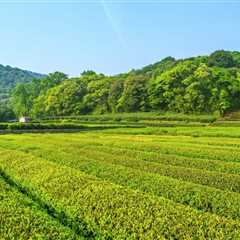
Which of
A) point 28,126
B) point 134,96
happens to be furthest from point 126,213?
point 134,96

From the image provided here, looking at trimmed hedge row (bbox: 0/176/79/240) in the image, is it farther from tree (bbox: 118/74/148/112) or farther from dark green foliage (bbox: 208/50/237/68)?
dark green foliage (bbox: 208/50/237/68)

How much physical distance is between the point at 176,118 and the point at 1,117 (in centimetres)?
5375

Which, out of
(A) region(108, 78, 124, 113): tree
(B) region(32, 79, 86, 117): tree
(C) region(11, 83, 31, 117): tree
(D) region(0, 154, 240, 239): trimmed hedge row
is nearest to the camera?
(D) region(0, 154, 240, 239): trimmed hedge row

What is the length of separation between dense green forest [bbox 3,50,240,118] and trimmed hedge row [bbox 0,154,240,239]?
7836 centimetres

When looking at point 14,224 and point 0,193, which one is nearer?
point 14,224

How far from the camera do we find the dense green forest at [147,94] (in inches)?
3888

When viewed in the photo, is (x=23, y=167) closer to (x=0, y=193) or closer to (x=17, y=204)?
(x=0, y=193)

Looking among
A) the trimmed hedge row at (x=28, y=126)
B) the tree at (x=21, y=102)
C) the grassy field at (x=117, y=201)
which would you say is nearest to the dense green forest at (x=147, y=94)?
the tree at (x=21, y=102)

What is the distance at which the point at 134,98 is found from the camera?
372 feet

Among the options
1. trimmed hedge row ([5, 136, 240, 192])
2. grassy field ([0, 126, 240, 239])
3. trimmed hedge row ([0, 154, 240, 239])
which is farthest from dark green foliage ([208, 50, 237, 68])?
trimmed hedge row ([0, 154, 240, 239])

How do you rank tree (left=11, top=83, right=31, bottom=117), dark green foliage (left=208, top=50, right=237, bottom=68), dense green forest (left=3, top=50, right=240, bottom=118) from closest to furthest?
dense green forest (left=3, top=50, right=240, bottom=118), tree (left=11, top=83, right=31, bottom=117), dark green foliage (left=208, top=50, right=237, bottom=68)

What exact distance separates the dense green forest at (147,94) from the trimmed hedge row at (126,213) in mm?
78360

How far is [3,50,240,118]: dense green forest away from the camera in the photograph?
98.8 metres

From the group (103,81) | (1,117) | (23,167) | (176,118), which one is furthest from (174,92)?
(23,167)
